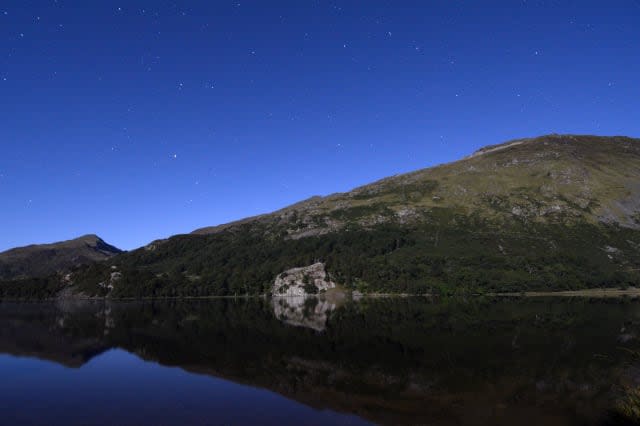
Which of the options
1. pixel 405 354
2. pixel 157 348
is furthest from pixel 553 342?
pixel 157 348

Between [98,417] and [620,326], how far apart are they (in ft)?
276

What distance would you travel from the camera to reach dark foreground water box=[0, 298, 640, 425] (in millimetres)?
34656

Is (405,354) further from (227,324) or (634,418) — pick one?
(227,324)

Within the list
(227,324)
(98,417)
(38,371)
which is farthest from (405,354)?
(227,324)

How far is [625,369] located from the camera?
1847 inches

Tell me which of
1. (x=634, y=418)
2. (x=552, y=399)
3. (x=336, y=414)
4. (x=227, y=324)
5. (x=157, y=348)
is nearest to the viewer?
(x=634, y=418)

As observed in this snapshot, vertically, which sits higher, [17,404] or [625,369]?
[17,404]

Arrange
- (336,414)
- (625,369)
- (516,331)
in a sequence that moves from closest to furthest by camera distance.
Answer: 1. (336,414)
2. (625,369)
3. (516,331)

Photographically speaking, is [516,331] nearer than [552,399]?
No

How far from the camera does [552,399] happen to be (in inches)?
1473

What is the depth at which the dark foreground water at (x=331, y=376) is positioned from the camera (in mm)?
34656

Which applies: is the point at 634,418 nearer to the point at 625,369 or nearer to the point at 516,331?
the point at 625,369

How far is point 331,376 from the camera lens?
4741 centimetres

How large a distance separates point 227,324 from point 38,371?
48.2 m
